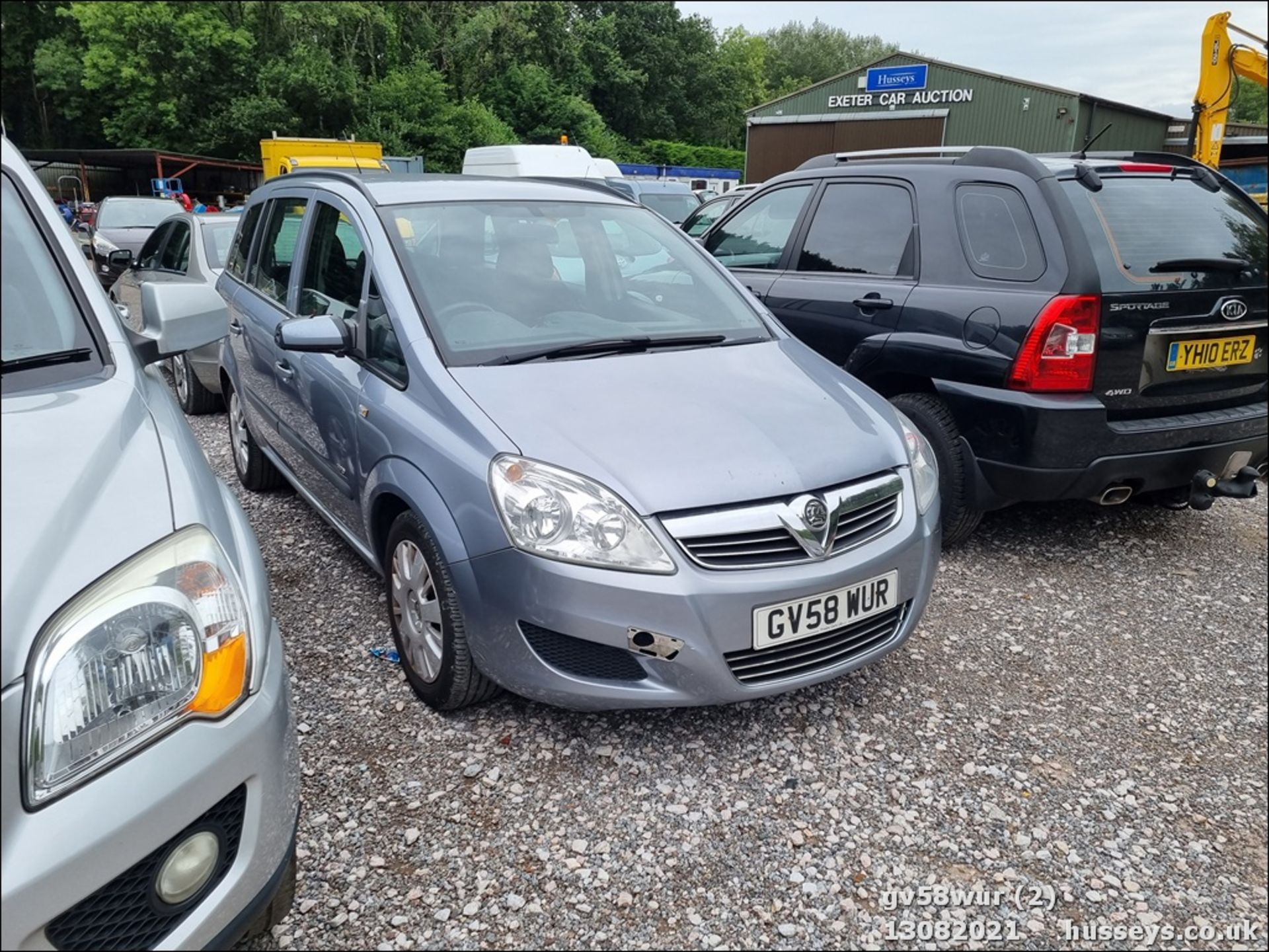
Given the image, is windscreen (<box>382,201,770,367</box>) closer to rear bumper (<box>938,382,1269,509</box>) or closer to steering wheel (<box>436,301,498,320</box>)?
steering wheel (<box>436,301,498,320</box>)

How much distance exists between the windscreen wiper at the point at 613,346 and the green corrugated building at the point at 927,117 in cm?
2823

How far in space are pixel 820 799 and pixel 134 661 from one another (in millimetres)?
1820

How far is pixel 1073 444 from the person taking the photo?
12.2 feet

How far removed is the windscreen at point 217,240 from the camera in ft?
21.4

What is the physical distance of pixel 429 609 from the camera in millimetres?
2775

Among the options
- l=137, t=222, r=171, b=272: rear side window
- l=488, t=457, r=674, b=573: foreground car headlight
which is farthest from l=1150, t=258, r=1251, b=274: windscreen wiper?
l=137, t=222, r=171, b=272: rear side window

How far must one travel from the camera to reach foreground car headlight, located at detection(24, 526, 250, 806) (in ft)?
4.47

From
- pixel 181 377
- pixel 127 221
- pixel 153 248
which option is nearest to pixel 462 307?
pixel 181 377

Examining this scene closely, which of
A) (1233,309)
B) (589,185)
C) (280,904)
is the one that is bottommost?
(280,904)

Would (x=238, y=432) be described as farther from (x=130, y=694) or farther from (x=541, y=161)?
(x=541, y=161)

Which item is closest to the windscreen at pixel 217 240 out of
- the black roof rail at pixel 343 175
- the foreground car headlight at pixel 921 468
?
the black roof rail at pixel 343 175

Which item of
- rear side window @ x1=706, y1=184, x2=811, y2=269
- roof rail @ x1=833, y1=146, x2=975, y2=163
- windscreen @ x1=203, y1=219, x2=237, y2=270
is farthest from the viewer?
windscreen @ x1=203, y1=219, x2=237, y2=270

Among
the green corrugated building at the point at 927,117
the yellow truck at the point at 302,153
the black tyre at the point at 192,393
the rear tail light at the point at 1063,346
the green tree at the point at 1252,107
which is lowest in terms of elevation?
the black tyre at the point at 192,393

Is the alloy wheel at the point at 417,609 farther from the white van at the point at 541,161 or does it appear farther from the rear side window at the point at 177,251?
the white van at the point at 541,161
